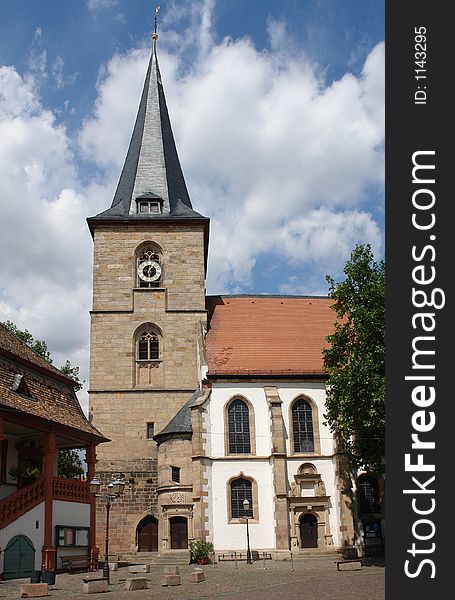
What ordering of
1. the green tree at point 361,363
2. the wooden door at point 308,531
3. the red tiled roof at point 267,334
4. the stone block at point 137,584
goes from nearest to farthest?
the stone block at point 137,584 < the green tree at point 361,363 < the wooden door at point 308,531 < the red tiled roof at point 267,334

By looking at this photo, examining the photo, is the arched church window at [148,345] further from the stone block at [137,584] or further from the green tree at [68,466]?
the stone block at [137,584]

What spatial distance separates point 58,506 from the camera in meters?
24.5

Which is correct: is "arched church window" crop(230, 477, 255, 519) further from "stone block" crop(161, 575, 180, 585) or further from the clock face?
the clock face

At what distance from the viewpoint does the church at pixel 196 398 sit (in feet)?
99.0

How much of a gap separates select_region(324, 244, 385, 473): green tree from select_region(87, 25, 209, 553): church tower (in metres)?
9.72

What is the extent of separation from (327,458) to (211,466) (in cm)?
554

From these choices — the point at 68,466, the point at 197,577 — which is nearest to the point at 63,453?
the point at 68,466

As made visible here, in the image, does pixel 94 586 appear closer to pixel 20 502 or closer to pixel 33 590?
pixel 33 590

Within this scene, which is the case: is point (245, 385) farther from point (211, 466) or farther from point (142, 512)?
point (142, 512)

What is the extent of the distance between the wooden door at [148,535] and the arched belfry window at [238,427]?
5.59m

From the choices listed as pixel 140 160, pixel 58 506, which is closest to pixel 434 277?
pixel 58 506

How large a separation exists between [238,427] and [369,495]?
6.88 m

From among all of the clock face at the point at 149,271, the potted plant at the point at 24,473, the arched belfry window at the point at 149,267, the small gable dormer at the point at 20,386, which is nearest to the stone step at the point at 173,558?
the potted plant at the point at 24,473

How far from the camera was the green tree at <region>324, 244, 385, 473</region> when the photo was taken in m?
23.5
